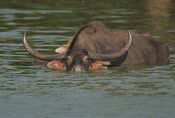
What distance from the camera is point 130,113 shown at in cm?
1398

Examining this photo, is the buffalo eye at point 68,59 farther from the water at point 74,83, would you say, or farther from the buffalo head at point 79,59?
the water at point 74,83

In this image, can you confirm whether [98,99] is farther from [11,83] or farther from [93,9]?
[93,9]

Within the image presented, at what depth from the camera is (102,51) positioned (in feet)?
61.8

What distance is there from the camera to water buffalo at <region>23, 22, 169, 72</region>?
18016mm

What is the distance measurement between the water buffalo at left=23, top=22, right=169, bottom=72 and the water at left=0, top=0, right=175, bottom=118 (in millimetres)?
233

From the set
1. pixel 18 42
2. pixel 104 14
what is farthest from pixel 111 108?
pixel 104 14

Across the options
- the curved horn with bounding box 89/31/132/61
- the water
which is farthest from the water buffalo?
the water

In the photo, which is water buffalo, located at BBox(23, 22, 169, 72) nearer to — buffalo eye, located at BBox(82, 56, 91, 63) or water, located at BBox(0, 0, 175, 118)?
buffalo eye, located at BBox(82, 56, 91, 63)

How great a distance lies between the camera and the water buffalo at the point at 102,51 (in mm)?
18016

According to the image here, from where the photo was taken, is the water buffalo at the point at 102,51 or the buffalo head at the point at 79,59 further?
the water buffalo at the point at 102,51

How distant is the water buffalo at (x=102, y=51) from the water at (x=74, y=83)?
0.23 m

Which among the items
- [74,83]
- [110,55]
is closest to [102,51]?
[110,55]

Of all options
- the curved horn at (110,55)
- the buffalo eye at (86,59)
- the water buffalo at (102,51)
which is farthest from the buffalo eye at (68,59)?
the curved horn at (110,55)

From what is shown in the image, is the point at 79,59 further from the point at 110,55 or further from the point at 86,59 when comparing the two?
the point at 110,55
